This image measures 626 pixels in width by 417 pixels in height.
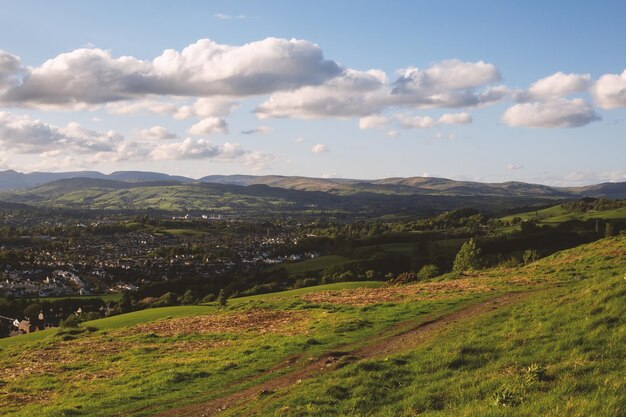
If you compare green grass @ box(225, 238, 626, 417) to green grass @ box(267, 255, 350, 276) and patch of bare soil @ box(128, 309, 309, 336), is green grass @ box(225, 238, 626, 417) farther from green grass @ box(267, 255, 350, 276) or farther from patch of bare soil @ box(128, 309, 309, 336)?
green grass @ box(267, 255, 350, 276)

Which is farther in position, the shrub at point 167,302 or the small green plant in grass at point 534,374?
the shrub at point 167,302

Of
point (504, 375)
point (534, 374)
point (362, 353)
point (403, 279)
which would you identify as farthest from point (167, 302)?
point (534, 374)

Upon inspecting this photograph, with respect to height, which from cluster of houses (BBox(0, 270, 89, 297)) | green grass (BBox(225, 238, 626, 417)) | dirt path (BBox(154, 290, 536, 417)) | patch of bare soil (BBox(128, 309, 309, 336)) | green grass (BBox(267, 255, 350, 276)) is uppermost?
green grass (BBox(225, 238, 626, 417))

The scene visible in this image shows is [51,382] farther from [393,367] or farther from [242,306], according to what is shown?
[242,306]

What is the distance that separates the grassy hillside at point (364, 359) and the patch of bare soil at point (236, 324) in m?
0.16

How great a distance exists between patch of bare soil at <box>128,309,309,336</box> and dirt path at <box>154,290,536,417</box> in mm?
7307

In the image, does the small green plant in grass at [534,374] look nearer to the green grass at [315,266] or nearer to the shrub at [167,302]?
the shrub at [167,302]

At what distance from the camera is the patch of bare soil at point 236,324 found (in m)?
33.4

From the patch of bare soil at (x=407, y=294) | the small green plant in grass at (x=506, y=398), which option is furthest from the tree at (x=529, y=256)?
the small green plant in grass at (x=506, y=398)

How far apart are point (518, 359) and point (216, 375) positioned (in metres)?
13.5

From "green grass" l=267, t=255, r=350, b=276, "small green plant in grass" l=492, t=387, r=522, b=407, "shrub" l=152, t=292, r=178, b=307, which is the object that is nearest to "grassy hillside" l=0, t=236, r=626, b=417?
"small green plant in grass" l=492, t=387, r=522, b=407

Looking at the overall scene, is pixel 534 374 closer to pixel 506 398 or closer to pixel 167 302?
pixel 506 398

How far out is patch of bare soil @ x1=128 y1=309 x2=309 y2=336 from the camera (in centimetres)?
3338

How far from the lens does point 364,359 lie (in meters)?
18.8
